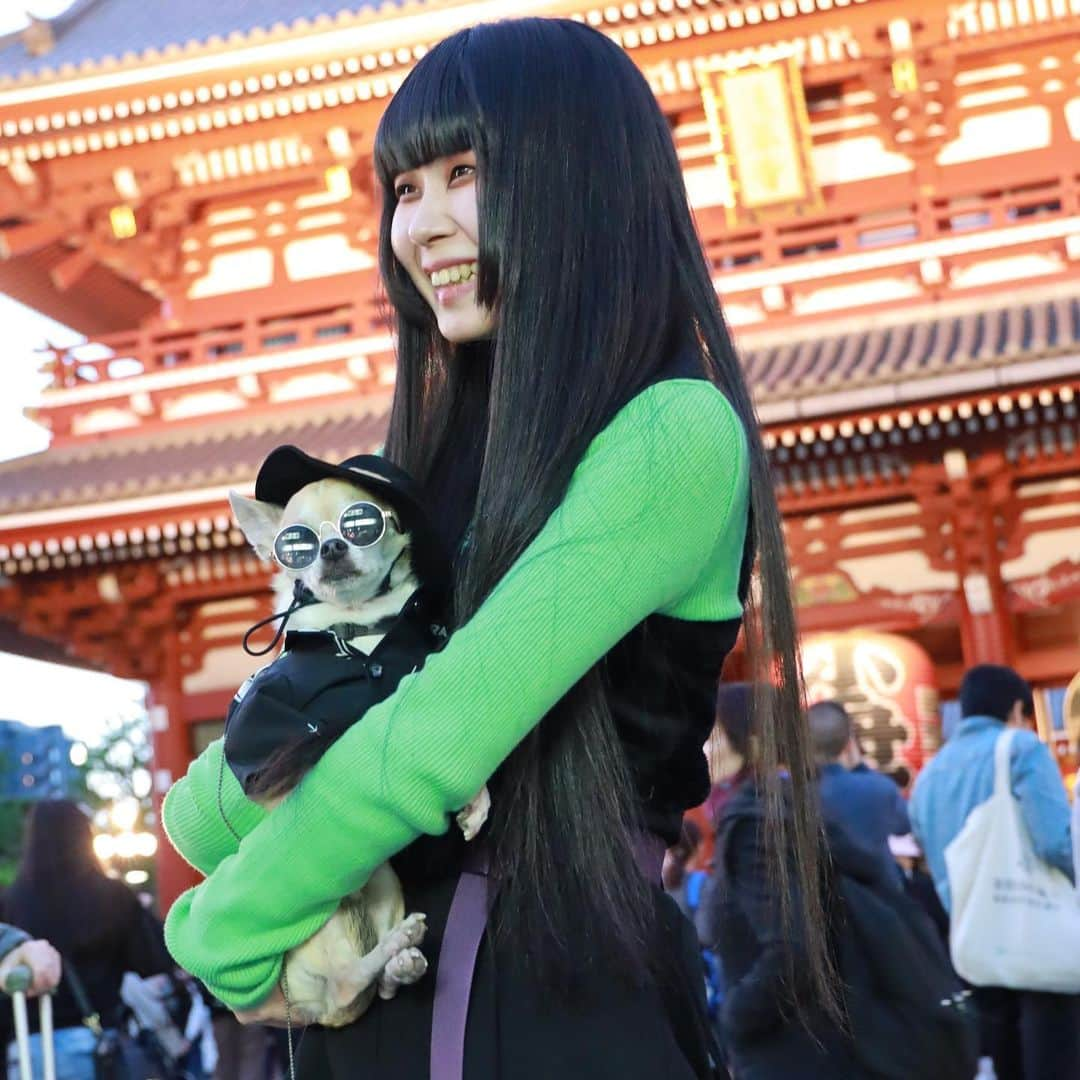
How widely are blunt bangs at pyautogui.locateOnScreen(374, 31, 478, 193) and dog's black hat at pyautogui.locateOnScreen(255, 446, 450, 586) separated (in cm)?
29

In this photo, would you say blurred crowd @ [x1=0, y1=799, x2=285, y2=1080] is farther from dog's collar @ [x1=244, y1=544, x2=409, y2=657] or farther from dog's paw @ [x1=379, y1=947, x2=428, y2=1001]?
dog's paw @ [x1=379, y1=947, x2=428, y2=1001]

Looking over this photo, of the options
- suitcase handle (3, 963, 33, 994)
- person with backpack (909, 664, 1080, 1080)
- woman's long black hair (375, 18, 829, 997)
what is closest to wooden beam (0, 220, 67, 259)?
person with backpack (909, 664, 1080, 1080)

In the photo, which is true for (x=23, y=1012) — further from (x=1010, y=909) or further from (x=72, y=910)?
(x=1010, y=909)

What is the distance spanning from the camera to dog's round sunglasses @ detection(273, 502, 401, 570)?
5.08 feet

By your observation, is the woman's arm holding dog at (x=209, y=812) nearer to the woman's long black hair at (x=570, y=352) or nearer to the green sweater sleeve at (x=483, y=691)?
the green sweater sleeve at (x=483, y=691)

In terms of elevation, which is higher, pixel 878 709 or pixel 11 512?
pixel 11 512

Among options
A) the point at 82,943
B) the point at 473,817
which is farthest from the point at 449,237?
the point at 82,943

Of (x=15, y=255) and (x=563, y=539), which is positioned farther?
(x=15, y=255)

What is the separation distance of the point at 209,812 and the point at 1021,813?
3879mm

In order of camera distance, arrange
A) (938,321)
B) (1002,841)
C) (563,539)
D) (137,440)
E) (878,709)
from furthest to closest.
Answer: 1. (137,440)
2. (938,321)
3. (878,709)
4. (1002,841)
5. (563,539)

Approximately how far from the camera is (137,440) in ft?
38.0

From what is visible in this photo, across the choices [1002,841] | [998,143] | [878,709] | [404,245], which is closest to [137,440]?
[878,709]

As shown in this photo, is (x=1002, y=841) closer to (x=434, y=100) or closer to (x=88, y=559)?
(x=434, y=100)

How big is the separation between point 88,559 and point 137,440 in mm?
1111
